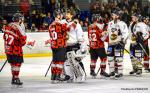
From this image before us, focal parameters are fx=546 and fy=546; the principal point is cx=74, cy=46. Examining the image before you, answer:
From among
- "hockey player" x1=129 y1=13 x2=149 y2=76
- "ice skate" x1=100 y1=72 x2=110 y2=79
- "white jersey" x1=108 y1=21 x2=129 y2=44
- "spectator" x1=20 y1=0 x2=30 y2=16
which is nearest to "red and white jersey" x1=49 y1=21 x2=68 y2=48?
"white jersey" x1=108 y1=21 x2=129 y2=44

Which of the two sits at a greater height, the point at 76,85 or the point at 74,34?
the point at 74,34

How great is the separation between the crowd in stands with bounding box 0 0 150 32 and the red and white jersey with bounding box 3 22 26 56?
7.80 metres

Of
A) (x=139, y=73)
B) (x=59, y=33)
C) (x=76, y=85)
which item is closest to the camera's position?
(x=76, y=85)

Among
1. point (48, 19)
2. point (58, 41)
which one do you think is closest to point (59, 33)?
point (58, 41)

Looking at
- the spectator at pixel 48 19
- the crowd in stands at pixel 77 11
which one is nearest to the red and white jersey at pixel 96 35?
the crowd in stands at pixel 77 11

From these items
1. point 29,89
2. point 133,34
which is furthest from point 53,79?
point 133,34

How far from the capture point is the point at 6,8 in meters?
20.1

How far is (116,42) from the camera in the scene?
38.2 ft

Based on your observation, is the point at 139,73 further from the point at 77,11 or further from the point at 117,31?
the point at 77,11

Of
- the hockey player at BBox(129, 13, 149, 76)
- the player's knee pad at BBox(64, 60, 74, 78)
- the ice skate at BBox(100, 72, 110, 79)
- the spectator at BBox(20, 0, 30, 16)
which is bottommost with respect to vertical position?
the ice skate at BBox(100, 72, 110, 79)

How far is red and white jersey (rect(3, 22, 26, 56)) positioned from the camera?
10188 mm

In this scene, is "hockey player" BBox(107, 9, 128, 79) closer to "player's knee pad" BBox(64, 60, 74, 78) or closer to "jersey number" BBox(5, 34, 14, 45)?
"player's knee pad" BBox(64, 60, 74, 78)

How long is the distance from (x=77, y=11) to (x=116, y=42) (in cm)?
994

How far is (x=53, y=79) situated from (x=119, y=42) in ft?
5.70
